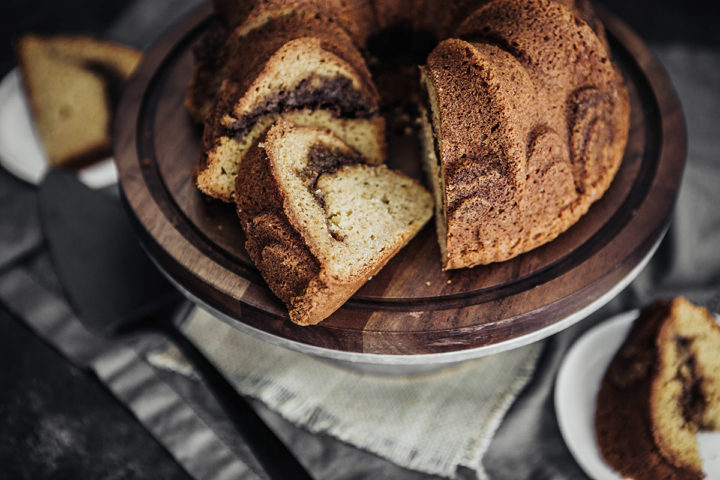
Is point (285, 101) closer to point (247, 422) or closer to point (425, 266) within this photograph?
point (425, 266)

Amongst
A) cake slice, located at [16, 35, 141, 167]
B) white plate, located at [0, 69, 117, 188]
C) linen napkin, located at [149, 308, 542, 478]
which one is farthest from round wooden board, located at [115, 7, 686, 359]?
cake slice, located at [16, 35, 141, 167]

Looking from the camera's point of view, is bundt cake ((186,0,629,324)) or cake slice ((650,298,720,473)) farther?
cake slice ((650,298,720,473))

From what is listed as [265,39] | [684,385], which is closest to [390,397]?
[684,385]

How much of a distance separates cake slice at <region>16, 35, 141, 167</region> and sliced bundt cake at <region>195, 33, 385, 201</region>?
53.3 inches

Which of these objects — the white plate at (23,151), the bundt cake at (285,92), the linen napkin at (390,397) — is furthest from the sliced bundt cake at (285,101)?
the white plate at (23,151)

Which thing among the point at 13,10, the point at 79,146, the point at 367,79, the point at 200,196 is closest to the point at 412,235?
the point at 367,79

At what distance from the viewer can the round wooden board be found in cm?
182

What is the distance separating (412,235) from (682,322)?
935 mm

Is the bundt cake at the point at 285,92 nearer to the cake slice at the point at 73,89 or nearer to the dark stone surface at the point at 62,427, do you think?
the dark stone surface at the point at 62,427

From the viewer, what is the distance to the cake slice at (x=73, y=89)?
3.09m

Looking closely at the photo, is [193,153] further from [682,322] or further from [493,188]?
[682,322]

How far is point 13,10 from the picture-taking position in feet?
12.0

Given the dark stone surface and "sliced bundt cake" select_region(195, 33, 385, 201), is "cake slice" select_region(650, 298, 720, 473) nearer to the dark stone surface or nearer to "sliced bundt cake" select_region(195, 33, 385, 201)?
"sliced bundt cake" select_region(195, 33, 385, 201)

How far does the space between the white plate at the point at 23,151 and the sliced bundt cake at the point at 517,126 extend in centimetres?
182
